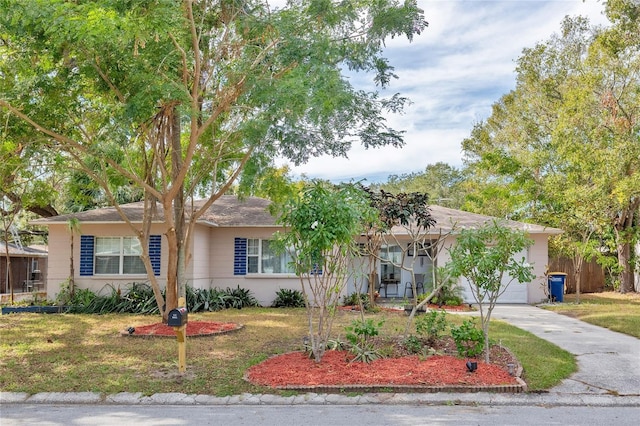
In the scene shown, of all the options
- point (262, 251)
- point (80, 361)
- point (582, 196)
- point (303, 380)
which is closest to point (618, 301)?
point (582, 196)

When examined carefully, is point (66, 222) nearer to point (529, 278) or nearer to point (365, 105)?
point (365, 105)

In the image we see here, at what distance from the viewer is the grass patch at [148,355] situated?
22.7ft

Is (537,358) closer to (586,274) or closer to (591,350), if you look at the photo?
(591,350)

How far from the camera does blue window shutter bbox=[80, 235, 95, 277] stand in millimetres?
16297

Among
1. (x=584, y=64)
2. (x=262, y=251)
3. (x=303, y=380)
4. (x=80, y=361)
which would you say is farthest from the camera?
(x=584, y=64)

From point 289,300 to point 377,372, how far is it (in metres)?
9.84

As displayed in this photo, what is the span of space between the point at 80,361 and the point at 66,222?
341 inches

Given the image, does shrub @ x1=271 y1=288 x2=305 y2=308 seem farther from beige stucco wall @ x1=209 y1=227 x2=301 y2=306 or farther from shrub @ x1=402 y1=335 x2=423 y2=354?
shrub @ x1=402 y1=335 x2=423 y2=354

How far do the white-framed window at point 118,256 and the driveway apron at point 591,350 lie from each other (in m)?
10.6

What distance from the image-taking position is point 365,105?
10250 mm

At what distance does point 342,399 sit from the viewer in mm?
6305

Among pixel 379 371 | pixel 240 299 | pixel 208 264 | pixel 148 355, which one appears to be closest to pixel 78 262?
pixel 208 264

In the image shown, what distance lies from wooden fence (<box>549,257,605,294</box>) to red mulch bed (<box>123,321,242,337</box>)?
50.8 feet

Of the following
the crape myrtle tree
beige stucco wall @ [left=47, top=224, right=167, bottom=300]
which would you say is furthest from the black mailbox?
beige stucco wall @ [left=47, top=224, right=167, bottom=300]
